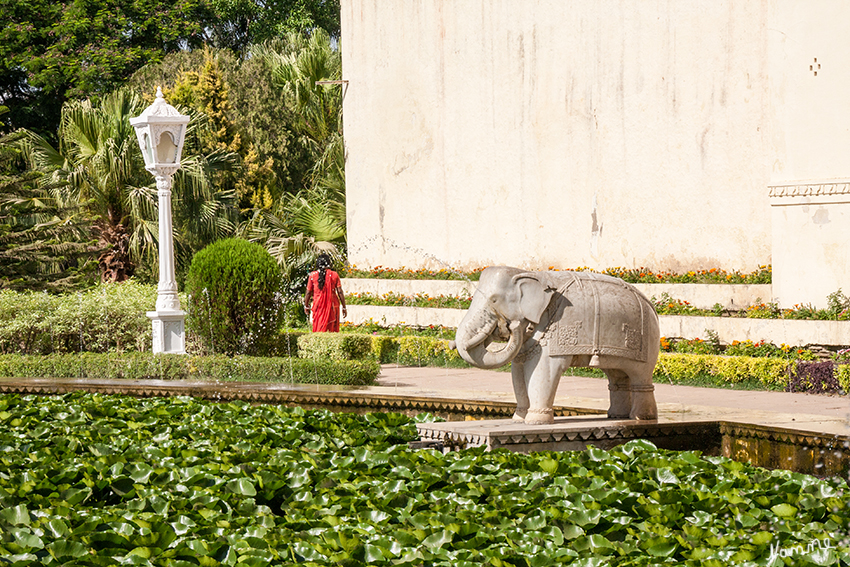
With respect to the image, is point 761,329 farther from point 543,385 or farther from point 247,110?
point 247,110

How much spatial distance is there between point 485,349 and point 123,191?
15305 mm

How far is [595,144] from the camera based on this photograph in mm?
14906

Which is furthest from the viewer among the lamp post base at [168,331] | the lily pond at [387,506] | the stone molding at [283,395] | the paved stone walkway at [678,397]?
the lamp post base at [168,331]

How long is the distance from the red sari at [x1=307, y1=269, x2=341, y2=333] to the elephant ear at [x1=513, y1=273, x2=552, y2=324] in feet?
25.6

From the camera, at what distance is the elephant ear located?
17.8ft

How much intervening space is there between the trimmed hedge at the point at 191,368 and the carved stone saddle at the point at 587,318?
14.6 feet

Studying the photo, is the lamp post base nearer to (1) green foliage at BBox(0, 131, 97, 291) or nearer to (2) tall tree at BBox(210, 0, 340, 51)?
(1) green foliage at BBox(0, 131, 97, 291)

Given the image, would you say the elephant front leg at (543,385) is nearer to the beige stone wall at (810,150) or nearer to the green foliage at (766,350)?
the green foliage at (766,350)

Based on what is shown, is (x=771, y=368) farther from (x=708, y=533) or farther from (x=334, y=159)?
(x=334, y=159)

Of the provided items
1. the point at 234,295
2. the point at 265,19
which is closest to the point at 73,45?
the point at 265,19

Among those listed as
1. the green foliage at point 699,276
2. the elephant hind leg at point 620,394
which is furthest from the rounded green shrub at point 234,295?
the elephant hind leg at point 620,394

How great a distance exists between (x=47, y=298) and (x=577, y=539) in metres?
10.7

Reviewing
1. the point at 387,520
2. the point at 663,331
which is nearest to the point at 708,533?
the point at 387,520

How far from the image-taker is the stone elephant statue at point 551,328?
5.47 meters
